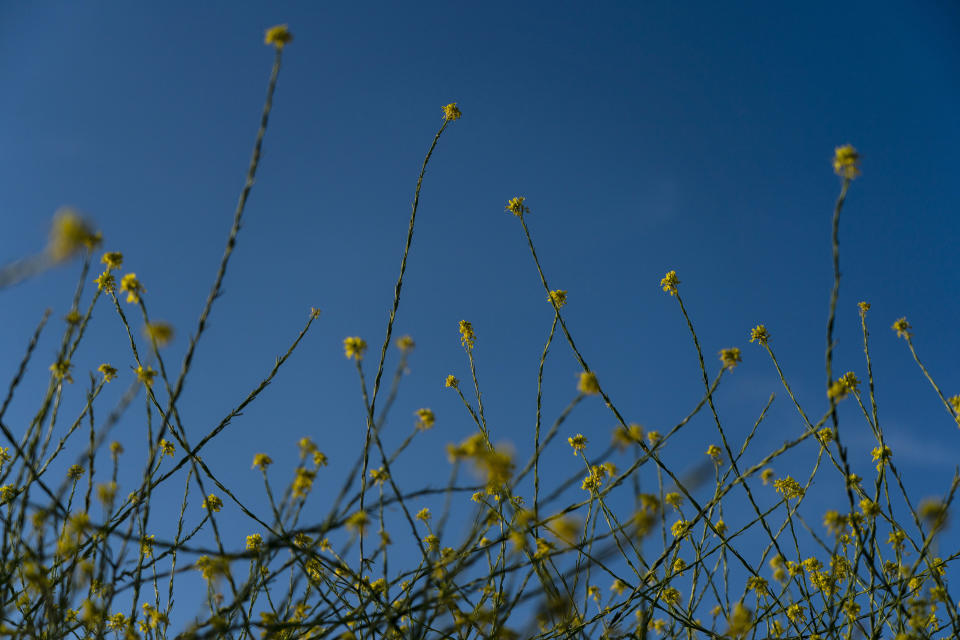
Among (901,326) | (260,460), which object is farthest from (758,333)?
(260,460)

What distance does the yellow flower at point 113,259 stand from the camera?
269 cm

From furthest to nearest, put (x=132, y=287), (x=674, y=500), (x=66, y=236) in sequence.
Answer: (x=674, y=500)
(x=132, y=287)
(x=66, y=236)

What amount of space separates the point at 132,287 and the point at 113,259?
728 mm

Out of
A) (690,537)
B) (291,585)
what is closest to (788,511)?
(690,537)

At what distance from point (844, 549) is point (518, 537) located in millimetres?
2612

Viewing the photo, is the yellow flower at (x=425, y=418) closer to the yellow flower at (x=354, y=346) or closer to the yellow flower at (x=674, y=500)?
the yellow flower at (x=354, y=346)

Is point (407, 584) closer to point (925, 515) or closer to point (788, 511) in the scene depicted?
point (788, 511)

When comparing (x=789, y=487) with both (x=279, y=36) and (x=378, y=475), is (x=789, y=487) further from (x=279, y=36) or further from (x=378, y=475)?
(x=279, y=36)

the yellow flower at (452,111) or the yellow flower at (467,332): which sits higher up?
the yellow flower at (452,111)

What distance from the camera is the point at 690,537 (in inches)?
121

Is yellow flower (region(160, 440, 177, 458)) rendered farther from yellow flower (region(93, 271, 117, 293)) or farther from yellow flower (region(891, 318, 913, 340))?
yellow flower (region(891, 318, 913, 340))

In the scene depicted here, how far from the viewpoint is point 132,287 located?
2.13 m

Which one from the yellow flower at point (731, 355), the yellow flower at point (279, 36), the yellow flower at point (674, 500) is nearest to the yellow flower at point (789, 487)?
the yellow flower at point (674, 500)

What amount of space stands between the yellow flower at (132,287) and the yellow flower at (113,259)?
1.82ft
